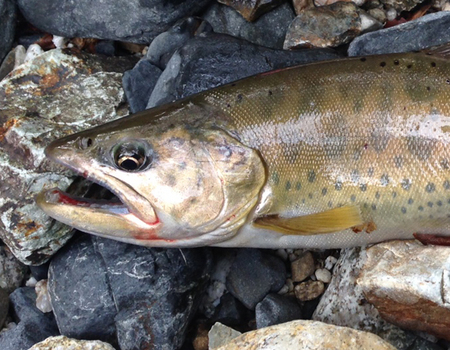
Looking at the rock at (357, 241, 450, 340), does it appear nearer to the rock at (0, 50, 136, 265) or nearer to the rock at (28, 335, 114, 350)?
the rock at (28, 335, 114, 350)

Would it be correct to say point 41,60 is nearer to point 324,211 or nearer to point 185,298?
point 185,298

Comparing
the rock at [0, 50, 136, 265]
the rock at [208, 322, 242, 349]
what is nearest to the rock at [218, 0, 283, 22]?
the rock at [0, 50, 136, 265]

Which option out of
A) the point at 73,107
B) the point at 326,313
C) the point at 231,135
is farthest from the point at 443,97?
the point at 73,107

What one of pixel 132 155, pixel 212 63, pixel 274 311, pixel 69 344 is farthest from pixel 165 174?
pixel 69 344

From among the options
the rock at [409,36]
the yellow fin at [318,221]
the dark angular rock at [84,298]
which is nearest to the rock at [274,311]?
the yellow fin at [318,221]

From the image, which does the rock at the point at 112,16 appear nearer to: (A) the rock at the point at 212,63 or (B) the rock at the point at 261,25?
(B) the rock at the point at 261,25

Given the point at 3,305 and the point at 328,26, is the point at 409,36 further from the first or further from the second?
the point at 3,305
